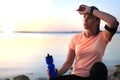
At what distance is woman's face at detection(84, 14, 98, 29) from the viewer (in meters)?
5.16

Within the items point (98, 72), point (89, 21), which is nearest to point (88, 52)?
point (89, 21)

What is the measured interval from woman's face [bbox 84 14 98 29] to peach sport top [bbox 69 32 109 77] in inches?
5.0

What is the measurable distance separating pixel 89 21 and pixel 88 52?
362 mm

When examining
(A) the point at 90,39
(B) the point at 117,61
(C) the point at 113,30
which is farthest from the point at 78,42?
(B) the point at 117,61

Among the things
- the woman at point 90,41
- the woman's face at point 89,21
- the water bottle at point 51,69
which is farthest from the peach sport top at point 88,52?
the water bottle at point 51,69

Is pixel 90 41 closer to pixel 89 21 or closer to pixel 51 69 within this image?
pixel 89 21

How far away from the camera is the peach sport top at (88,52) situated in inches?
199

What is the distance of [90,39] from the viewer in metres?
5.18

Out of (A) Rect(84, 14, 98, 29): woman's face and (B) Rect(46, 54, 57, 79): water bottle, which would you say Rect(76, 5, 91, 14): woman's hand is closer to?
(A) Rect(84, 14, 98, 29): woman's face

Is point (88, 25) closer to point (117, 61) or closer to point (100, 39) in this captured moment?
point (100, 39)

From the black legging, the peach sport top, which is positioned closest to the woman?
the peach sport top

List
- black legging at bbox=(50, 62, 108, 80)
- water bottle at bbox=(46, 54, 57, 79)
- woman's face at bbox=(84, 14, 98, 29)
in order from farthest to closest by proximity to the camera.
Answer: water bottle at bbox=(46, 54, 57, 79), woman's face at bbox=(84, 14, 98, 29), black legging at bbox=(50, 62, 108, 80)

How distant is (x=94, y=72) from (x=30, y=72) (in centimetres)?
1066

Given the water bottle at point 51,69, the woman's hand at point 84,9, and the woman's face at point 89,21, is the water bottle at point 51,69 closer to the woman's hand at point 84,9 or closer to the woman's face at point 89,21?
the woman's face at point 89,21
